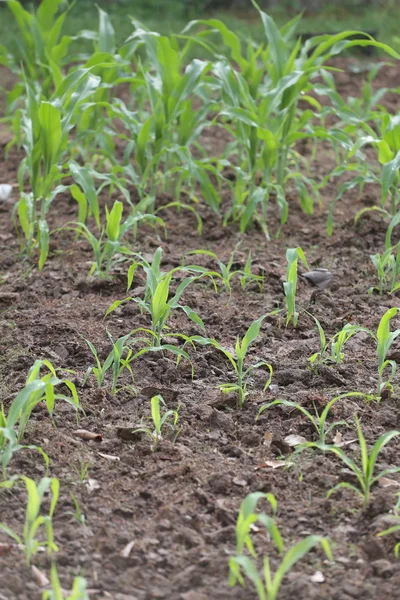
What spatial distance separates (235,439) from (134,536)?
530mm

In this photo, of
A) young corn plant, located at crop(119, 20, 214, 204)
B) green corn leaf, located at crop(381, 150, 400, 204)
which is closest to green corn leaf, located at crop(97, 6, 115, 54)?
young corn plant, located at crop(119, 20, 214, 204)

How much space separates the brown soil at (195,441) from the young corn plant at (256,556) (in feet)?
0.13

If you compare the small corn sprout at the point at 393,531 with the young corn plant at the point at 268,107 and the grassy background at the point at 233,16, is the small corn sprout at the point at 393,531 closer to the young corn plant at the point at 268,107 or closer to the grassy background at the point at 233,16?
the young corn plant at the point at 268,107

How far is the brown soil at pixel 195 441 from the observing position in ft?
6.45

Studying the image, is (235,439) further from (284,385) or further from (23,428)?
(23,428)

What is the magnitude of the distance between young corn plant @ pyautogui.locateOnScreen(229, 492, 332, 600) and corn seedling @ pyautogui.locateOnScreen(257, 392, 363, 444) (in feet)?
1.47

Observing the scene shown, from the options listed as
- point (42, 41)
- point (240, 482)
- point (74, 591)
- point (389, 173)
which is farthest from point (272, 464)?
point (42, 41)

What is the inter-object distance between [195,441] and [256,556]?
0.54 m

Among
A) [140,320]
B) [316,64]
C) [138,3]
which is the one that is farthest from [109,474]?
[138,3]

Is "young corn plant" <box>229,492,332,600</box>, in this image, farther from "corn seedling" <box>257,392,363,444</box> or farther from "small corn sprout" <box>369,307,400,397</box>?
"small corn sprout" <box>369,307,400,397</box>

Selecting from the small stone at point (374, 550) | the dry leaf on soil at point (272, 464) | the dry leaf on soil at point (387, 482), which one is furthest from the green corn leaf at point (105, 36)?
the small stone at point (374, 550)

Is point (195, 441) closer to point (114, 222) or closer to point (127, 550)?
point (127, 550)

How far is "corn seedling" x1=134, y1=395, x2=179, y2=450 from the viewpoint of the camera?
7.70ft

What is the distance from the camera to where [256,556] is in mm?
1996
